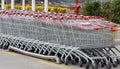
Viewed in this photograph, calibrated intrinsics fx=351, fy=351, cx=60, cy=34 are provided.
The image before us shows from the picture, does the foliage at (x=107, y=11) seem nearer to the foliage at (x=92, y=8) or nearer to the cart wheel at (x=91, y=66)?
the foliage at (x=92, y=8)

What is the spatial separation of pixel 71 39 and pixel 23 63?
1.39 meters

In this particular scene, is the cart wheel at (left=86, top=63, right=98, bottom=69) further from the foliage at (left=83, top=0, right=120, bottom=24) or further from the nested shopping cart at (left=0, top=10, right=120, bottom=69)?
the foliage at (left=83, top=0, right=120, bottom=24)

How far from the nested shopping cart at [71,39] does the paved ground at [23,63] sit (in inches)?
6.7

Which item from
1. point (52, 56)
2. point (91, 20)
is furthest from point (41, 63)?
point (91, 20)

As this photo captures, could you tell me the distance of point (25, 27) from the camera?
10125mm

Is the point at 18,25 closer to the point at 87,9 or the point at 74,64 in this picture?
the point at 74,64

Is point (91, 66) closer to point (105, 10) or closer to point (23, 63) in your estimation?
point (23, 63)

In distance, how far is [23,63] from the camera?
8844 mm

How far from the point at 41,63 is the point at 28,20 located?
1600 mm

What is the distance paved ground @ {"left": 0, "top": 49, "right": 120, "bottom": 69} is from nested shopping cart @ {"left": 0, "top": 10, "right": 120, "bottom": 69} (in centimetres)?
17

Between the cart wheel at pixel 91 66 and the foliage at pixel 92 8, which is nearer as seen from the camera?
the cart wheel at pixel 91 66

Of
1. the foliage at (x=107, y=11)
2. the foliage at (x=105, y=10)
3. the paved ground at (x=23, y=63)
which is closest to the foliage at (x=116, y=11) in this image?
the foliage at (x=105, y=10)

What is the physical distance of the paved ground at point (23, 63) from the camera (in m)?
8.38

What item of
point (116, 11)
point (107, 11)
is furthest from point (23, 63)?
point (107, 11)
